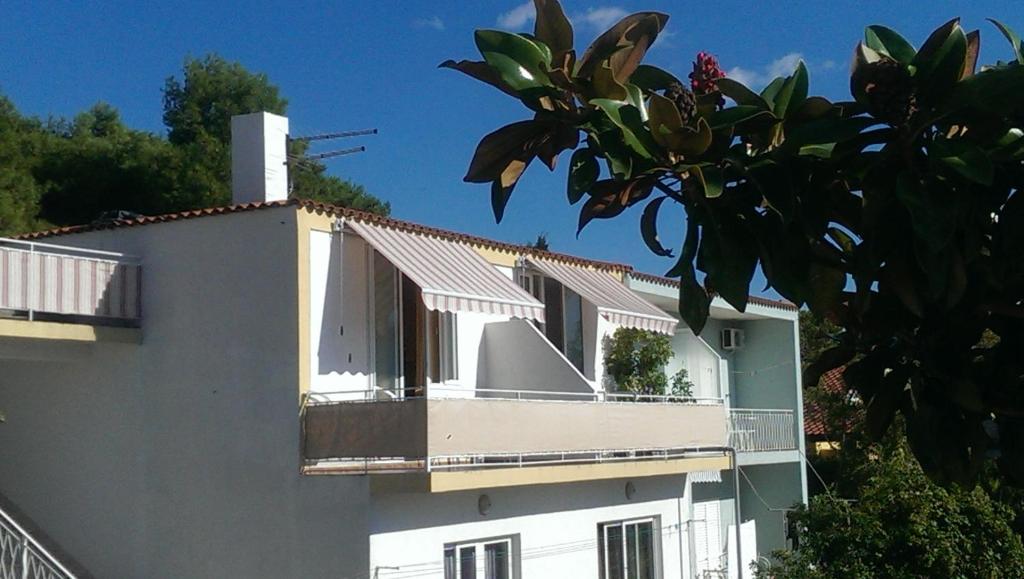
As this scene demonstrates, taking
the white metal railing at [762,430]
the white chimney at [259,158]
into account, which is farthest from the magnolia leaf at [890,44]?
the white metal railing at [762,430]

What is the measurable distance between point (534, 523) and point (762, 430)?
12.1m

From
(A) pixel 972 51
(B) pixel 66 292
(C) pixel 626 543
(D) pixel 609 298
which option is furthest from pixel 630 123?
(C) pixel 626 543

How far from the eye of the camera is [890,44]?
3.42 metres

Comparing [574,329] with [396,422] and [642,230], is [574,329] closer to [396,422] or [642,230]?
[396,422]

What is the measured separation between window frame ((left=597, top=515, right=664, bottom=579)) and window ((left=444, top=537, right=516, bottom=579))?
278 centimetres

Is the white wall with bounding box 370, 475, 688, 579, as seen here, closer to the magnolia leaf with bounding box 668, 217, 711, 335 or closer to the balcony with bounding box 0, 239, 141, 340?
the balcony with bounding box 0, 239, 141, 340

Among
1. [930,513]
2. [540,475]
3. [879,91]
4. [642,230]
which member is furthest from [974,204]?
A: [540,475]

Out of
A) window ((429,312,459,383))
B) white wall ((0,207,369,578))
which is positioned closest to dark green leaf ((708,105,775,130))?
white wall ((0,207,369,578))

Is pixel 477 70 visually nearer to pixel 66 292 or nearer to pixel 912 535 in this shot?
pixel 912 535

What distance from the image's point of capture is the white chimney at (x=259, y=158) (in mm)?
20562

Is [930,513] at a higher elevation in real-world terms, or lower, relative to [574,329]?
lower

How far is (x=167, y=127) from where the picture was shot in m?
46.5

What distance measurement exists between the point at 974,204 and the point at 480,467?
1503cm

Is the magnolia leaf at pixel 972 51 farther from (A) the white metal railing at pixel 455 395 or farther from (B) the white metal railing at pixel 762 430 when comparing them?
(B) the white metal railing at pixel 762 430
